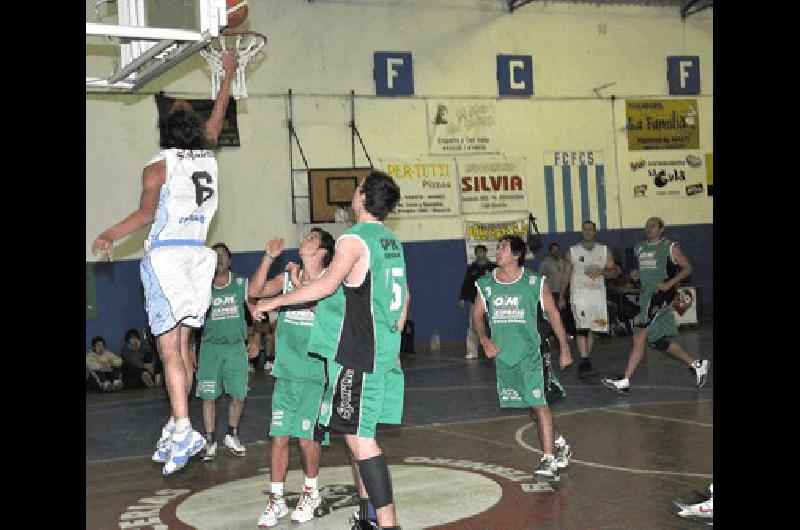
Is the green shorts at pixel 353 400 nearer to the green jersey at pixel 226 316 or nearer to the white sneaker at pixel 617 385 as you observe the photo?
the green jersey at pixel 226 316

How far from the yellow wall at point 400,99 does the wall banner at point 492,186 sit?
1.06 feet

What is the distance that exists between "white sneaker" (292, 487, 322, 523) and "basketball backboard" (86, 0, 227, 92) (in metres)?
3.61

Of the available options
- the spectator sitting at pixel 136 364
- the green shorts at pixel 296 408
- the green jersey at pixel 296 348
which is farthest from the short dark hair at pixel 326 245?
the spectator sitting at pixel 136 364

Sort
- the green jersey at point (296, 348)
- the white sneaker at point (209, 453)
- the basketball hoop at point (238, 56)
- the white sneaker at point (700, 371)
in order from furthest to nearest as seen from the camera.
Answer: the white sneaker at point (700, 371)
the basketball hoop at point (238, 56)
the white sneaker at point (209, 453)
the green jersey at point (296, 348)

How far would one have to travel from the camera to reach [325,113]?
21.5 metres

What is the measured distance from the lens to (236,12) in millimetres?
8836

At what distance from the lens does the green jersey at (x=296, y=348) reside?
7898mm

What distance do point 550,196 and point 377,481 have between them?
1853 cm

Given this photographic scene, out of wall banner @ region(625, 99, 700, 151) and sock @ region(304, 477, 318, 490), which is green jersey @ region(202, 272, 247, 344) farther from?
wall banner @ region(625, 99, 700, 151)

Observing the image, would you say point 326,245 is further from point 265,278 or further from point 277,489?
point 277,489

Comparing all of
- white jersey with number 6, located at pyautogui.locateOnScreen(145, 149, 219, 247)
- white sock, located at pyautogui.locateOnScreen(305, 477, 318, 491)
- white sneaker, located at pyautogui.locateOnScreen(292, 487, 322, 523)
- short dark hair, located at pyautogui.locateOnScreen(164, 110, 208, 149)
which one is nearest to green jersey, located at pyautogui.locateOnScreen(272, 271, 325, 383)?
white sock, located at pyautogui.locateOnScreen(305, 477, 318, 491)

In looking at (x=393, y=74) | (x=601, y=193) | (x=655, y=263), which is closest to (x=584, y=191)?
(x=601, y=193)
